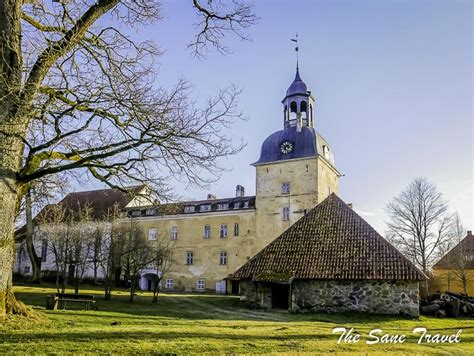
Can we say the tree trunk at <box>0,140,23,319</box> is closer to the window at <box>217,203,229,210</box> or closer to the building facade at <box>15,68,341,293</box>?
the building facade at <box>15,68,341,293</box>

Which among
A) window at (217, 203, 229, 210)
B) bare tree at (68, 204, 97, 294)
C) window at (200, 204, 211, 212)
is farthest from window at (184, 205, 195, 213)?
bare tree at (68, 204, 97, 294)

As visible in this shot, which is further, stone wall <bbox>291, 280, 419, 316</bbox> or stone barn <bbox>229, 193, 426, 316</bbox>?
stone barn <bbox>229, 193, 426, 316</bbox>

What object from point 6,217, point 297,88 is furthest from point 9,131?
point 297,88

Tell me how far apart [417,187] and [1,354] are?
33404mm

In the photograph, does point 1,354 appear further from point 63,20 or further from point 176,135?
point 63,20

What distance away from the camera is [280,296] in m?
20.5

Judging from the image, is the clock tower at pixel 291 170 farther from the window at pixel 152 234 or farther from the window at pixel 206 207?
the window at pixel 152 234

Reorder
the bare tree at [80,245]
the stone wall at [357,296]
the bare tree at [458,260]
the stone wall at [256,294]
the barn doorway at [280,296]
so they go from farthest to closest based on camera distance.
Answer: the bare tree at [458,260] → the bare tree at [80,245] → the barn doorway at [280,296] → the stone wall at [256,294] → the stone wall at [357,296]

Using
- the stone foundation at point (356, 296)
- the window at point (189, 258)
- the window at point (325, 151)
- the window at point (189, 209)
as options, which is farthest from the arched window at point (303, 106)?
the stone foundation at point (356, 296)

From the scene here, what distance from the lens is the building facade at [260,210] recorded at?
121 ft

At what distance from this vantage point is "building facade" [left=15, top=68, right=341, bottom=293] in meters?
36.9

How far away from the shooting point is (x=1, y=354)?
23.4 ft

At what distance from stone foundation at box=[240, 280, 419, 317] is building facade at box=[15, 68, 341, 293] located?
17.6 meters

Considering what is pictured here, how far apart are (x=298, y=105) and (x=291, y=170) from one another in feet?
17.9
